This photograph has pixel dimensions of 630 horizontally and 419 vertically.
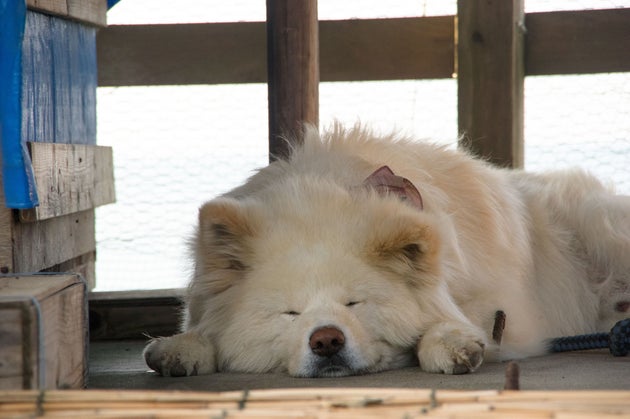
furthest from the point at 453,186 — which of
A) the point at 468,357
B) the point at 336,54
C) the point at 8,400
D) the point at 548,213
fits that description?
the point at 8,400

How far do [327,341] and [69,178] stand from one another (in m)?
1.81

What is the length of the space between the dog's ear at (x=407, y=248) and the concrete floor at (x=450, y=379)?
34cm

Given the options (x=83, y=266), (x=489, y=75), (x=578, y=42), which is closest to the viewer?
(x=83, y=266)

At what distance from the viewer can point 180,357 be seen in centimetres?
333

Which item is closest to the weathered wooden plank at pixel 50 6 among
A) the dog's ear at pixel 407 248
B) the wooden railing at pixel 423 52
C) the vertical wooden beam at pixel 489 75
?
the wooden railing at pixel 423 52

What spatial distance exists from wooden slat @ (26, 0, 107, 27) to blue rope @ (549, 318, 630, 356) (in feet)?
8.25

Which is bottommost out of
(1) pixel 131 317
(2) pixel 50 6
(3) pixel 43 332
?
(1) pixel 131 317

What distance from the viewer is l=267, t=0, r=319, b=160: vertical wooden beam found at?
4.41m

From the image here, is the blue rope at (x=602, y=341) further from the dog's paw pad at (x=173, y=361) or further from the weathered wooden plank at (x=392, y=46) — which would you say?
the weathered wooden plank at (x=392, y=46)

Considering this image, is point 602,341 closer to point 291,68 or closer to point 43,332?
point 291,68

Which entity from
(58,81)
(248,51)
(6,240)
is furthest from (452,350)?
(248,51)

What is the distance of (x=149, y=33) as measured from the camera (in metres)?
5.32

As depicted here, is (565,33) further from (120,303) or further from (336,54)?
(120,303)

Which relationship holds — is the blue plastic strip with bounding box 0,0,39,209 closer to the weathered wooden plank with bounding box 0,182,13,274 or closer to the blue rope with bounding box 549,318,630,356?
the weathered wooden plank with bounding box 0,182,13,274
